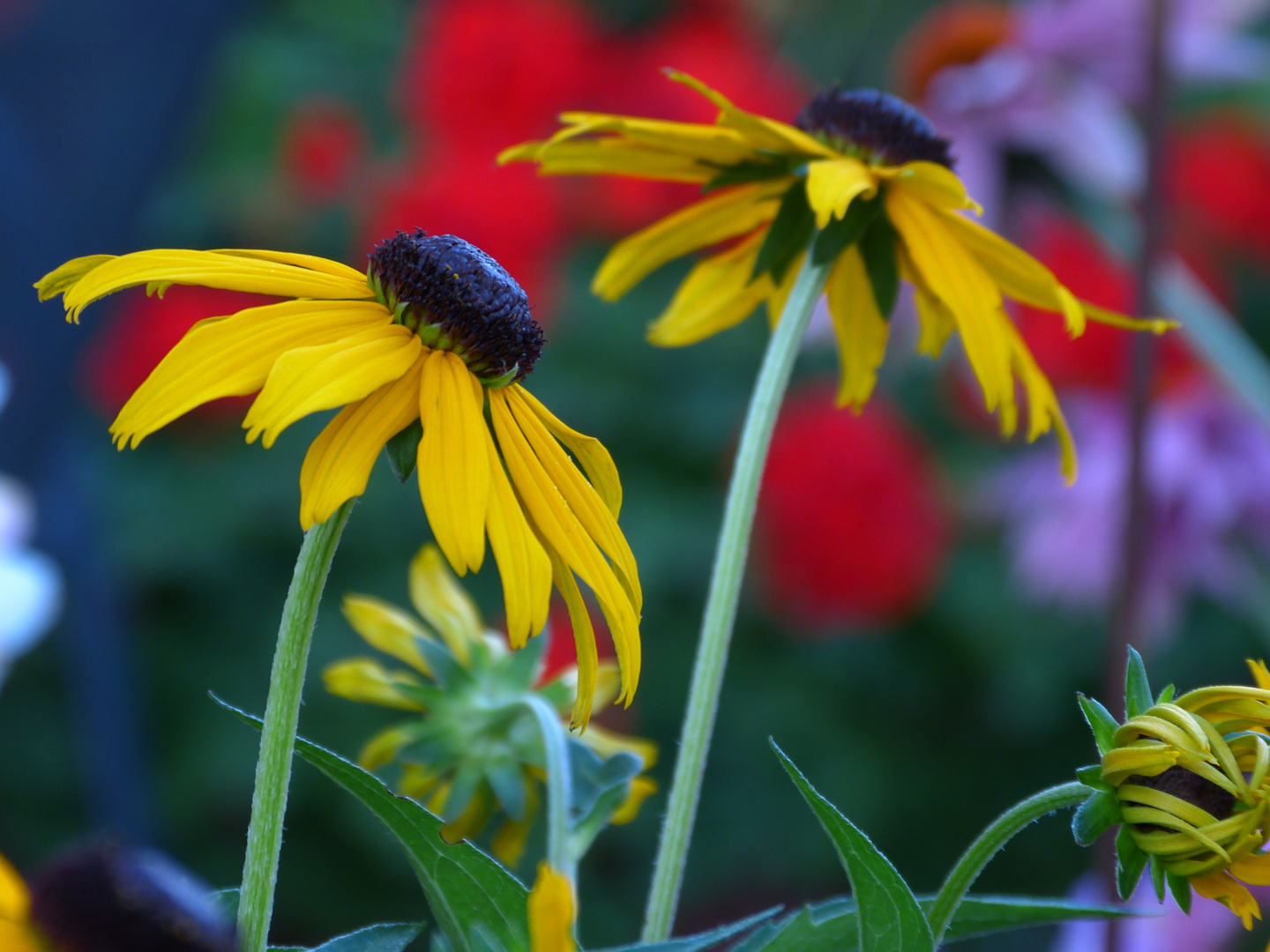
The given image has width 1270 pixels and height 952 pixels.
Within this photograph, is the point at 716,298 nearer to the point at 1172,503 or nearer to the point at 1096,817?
the point at 1096,817

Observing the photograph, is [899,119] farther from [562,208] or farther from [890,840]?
[890,840]

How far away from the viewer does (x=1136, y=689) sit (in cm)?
25

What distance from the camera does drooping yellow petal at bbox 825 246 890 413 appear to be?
377mm

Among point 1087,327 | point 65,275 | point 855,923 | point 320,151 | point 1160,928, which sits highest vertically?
point 320,151

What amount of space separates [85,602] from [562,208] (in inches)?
28.9

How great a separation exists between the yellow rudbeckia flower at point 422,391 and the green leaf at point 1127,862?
10 cm

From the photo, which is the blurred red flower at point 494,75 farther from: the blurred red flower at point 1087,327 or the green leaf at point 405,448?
the green leaf at point 405,448

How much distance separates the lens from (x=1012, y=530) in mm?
1500

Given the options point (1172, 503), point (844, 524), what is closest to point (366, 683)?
point (1172, 503)

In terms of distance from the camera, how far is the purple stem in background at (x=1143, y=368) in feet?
1.73

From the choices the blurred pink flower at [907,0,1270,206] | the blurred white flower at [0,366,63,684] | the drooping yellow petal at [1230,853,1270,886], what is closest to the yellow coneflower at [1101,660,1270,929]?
the drooping yellow petal at [1230,853,1270,886]

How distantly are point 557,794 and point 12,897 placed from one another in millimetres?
102

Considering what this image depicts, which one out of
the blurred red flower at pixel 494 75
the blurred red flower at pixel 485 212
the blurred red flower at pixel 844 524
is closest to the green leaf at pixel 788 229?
the blurred red flower at pixel 485 212

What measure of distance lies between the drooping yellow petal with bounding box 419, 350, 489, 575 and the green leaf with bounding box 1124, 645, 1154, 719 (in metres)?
0.13
